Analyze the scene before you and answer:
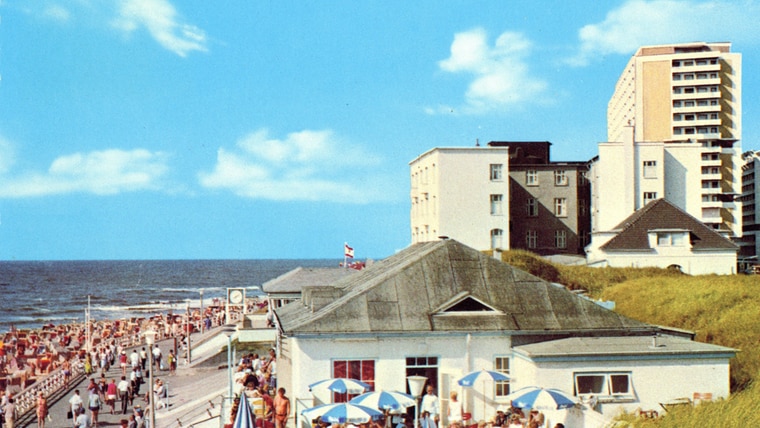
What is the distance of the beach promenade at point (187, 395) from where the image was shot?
28720mm

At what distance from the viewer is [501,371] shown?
2355 centimetres

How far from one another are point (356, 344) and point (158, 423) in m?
11.3

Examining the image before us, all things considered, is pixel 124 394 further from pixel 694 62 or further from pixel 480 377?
pixel 694 62

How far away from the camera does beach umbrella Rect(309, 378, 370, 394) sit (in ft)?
68.5

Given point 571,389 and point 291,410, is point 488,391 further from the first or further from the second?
point 291,410

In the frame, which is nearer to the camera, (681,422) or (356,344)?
(681,422)

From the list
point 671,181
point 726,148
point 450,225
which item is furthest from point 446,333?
point 726,148

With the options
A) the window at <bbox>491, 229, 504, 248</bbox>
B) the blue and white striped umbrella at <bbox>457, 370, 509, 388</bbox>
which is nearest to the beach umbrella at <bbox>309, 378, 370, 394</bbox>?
the blue and white striped umbrella at <bbox>457, 370, 509, 388</bbox>

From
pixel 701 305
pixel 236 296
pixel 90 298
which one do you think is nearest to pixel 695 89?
pixel 701 305

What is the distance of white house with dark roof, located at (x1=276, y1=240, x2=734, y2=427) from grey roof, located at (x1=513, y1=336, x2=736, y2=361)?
34 millimetres

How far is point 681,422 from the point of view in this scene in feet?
48.5

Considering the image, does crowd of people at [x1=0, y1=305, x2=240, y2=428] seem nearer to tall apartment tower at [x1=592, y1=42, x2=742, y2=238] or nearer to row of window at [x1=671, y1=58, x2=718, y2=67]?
tall apartment tower at [x1=592, y1=42, x2=742, y2=238]

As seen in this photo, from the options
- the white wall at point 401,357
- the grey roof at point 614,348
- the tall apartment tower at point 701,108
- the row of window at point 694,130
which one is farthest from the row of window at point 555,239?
the white wall at point 401,357

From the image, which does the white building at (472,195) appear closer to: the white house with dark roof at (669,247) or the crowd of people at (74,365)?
the white house with dark roof at (669,247)
